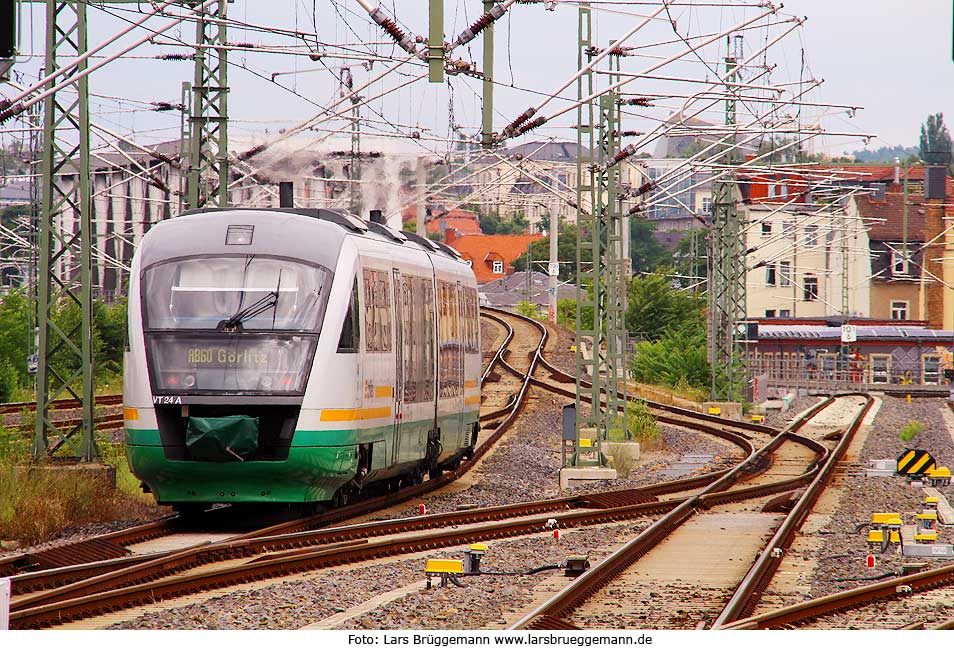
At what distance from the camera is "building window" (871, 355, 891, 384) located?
2655 inches

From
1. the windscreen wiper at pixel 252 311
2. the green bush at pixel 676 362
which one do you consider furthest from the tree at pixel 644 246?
the windscreen wiper at pixel 252 311

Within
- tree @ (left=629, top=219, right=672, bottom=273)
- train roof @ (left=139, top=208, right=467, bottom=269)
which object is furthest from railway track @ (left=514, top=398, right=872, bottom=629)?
tree @ (left=629, top=219, right=672, bottom=273)

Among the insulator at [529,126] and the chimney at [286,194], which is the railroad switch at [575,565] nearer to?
the insulator at [529,126]

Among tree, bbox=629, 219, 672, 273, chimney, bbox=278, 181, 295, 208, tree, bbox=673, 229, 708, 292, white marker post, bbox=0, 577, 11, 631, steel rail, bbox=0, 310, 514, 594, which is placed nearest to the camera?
white marker post, bbox=0, 577, 11, 631

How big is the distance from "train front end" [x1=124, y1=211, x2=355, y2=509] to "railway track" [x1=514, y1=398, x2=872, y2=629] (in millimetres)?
3757

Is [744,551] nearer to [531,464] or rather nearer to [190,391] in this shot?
[190,391]

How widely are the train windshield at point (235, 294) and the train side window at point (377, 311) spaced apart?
1082mm

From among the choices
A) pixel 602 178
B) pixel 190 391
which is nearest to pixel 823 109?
pixel 602 178

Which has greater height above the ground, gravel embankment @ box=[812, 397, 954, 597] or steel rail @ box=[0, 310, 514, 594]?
steel rail @ box=[0, 310, 514, 594]

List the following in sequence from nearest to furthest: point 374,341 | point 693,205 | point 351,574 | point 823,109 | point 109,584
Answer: point 109,584, point 351,574, point 374,341, point 823,109, point 693,205

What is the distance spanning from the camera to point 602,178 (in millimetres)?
24344

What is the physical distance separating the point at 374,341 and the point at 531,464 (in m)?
9.77

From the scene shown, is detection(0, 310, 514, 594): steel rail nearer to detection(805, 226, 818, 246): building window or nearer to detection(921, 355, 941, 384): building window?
detection(805, 226, 818, 246): building window

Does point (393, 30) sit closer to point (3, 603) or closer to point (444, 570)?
point (444, 570)
